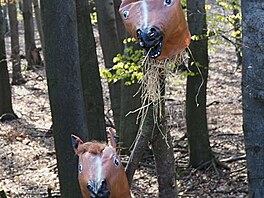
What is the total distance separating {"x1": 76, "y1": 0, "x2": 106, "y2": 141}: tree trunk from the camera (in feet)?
24.1

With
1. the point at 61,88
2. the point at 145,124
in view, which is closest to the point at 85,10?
the point at 61,88

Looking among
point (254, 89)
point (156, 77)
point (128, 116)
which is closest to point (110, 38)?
point (128, 116)

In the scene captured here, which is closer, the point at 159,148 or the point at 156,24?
the point at 156,24

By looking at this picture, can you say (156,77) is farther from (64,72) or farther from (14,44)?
(14,44)

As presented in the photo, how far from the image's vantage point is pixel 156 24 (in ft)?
10.8

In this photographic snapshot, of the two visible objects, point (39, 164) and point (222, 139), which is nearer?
point (39, 164)

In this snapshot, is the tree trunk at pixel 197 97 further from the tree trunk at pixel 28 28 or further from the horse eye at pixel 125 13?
the tree trunk at pixel 28 28

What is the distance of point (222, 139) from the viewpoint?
1193 cm

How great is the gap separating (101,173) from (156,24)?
1.09 m

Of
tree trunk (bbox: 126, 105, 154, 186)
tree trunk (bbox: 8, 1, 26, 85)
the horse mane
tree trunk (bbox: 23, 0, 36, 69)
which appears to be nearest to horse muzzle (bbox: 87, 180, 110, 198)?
the horse mane

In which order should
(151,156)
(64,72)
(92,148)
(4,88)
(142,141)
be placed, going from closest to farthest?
1. (92,148)
2. (142,141)
3. (64,72)
4. (151,156)
5. (4,88)

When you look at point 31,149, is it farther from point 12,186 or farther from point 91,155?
point 91,155

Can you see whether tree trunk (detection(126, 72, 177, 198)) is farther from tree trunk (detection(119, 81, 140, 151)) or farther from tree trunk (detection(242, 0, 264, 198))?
tree trunk (detection(119, 81, 140, 151))

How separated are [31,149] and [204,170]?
417 centimetres
